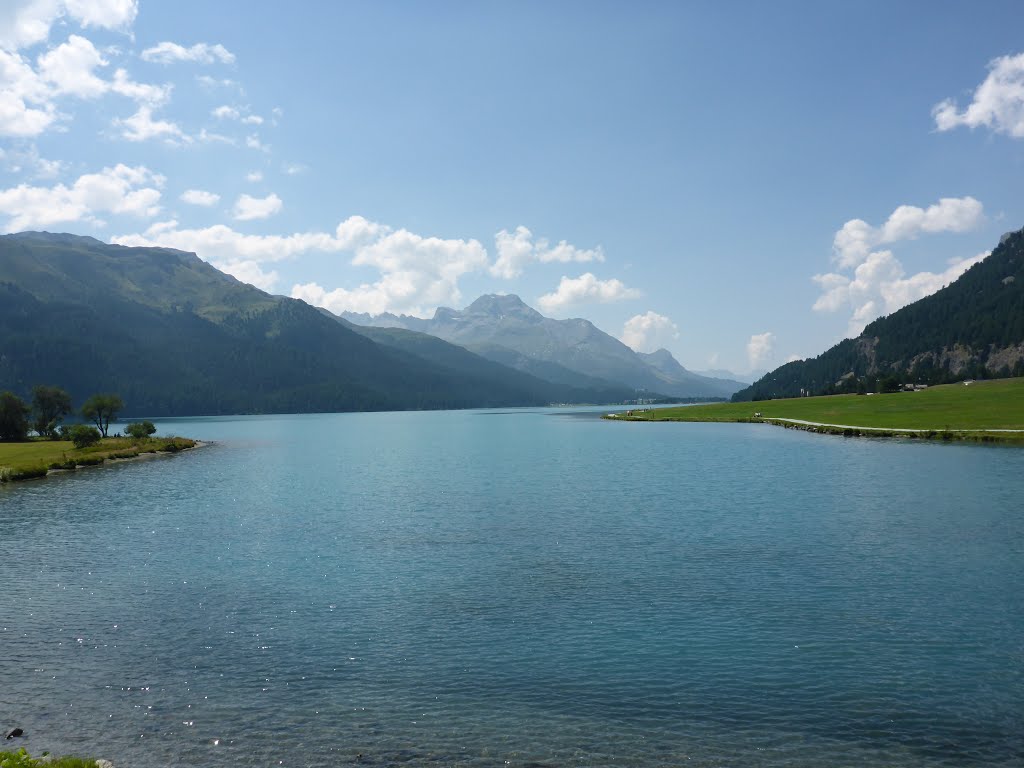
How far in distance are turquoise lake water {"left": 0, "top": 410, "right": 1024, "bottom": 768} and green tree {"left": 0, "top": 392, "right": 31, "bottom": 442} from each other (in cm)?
11463

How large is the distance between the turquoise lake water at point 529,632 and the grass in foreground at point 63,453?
39268 mm

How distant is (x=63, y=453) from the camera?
11844 centimetres

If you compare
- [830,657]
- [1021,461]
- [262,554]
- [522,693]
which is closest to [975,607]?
[830,657]

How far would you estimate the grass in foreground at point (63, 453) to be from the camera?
319 ft

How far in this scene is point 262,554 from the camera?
148 ft

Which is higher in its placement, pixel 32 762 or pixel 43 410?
pixel 43 410

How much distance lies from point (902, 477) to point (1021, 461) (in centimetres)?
2392

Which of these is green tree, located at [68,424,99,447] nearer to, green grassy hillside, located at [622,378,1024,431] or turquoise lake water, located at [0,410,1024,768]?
turquoise lake water, located at [0,410,1024,768]

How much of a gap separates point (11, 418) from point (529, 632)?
17387 cm

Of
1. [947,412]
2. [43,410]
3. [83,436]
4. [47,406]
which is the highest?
[47,406]

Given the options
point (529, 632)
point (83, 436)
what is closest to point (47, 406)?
point (83, 436)

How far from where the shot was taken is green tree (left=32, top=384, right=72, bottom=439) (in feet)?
562

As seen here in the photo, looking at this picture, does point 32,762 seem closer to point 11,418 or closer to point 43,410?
point 11,418

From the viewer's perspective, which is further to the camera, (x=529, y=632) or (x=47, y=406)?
(x=47, y=406)
